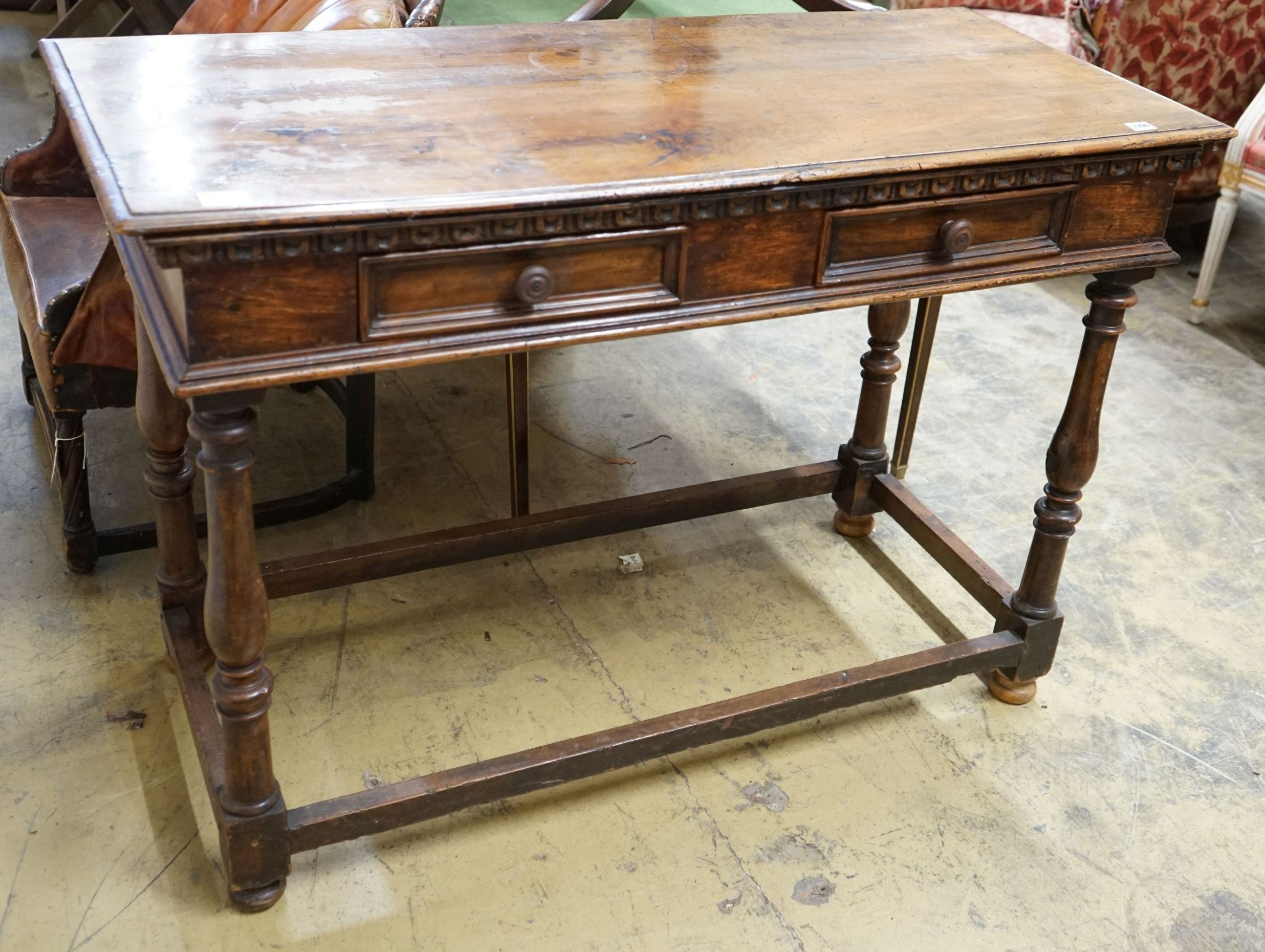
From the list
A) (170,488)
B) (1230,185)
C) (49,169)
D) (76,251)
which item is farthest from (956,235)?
(1230,185)

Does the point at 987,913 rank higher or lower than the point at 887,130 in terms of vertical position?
lower

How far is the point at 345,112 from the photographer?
166cm

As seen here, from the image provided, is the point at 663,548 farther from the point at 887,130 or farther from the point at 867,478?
the point at 887,130

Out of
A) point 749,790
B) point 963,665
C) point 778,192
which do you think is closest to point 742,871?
point 749,790

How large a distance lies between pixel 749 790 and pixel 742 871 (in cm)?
17

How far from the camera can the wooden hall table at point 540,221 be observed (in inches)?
56.2

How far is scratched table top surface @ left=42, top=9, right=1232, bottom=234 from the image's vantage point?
4.74ft

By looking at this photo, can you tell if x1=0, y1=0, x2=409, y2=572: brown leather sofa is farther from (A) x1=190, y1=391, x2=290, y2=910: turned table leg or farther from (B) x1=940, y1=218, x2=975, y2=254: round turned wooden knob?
(B) x1=940, y1=218, x2=975, y2=254: round turned wooden knob

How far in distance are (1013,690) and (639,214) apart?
122 centimetres

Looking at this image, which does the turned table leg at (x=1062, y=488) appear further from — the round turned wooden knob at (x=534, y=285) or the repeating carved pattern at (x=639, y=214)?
the round turned wooden knob at (x=534, y=285)

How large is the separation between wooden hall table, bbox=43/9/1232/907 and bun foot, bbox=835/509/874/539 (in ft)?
1.63

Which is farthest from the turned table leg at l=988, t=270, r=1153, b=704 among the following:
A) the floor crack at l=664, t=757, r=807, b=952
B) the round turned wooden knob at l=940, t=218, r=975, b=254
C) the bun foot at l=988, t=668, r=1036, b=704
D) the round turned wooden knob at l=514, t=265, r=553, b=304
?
the round turned wooden knob at l=514, t=265, r=553, b=304

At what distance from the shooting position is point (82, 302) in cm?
215

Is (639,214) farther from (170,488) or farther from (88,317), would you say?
(88,317)
